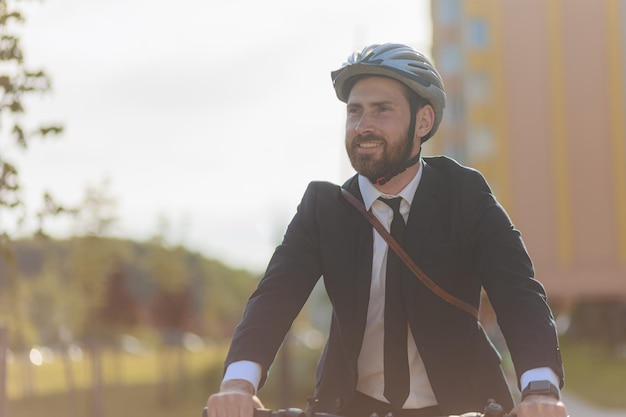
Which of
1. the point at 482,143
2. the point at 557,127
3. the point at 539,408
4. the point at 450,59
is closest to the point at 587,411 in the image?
the point at 539,408

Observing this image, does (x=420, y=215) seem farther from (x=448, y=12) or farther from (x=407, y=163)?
(x=448, y=12)

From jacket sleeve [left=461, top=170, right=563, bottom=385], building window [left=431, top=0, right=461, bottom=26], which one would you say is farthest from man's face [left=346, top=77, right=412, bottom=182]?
building window [left=431, top=0, right=461, bottom=26]

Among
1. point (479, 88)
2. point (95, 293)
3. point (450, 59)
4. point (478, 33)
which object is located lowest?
point (95, 293)

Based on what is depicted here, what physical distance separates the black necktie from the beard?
0.85 ft

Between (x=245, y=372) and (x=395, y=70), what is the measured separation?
3.27ft

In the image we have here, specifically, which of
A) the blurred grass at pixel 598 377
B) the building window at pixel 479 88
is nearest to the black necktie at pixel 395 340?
the blurred grass at pixel 598 377

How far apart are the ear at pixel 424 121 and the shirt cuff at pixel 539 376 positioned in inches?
33.4

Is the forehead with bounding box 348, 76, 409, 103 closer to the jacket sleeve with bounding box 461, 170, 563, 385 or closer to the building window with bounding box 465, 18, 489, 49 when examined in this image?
the jacket sleeve with bounding box 461, 170, 563, 385

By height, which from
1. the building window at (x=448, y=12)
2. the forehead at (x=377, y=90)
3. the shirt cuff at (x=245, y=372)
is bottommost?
the shirt cuff at (x=245, y=372)

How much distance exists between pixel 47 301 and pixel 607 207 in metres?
18.8

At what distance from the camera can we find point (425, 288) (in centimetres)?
323

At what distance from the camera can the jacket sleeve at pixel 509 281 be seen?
9.75 feet

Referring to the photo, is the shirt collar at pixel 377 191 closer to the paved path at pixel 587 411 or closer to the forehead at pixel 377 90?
the forehead at pixel 377 90

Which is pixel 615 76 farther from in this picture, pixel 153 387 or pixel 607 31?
pixel 153 387
